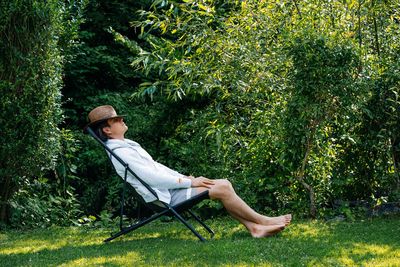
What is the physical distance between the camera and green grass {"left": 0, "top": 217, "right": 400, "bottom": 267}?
16.2 feet

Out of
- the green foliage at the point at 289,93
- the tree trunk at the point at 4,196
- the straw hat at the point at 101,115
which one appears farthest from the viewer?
the tree trunk at the point at 4,196

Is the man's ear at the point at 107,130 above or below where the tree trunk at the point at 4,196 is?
above

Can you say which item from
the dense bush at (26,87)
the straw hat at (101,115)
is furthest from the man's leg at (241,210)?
the dense bush at (26,87)

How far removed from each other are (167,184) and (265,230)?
0.89 m

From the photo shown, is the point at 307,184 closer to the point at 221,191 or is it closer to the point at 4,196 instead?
the point at 221,191

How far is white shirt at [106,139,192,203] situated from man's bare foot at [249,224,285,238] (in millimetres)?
671

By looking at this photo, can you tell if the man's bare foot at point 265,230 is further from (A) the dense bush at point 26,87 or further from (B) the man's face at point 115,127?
(A) the dense bush at point 26,87

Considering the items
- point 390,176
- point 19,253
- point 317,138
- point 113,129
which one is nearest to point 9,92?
point 113,129

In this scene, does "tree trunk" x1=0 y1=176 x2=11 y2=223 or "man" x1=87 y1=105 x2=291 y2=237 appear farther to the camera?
"tree trunk" x1=0 y1=176 x2=11 y2=223

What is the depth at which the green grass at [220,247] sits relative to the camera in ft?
16.2

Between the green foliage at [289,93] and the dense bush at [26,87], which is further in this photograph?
the dense bush at [26,87]

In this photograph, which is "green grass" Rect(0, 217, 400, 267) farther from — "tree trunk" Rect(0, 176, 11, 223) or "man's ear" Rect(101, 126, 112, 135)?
"man's ear" Rect(101, 126, 112, 135)

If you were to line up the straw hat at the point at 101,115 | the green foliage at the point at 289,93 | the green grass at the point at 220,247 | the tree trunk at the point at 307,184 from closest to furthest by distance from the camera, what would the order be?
1. the green grass at the point at 220,247
2. the straw hat at the point at 101,115
3. the green foliage at the point at 289,93
4. the tree trunk at the point at 307,184

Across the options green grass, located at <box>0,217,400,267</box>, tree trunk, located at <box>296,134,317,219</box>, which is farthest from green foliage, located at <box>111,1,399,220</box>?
green grass, located at <box>0,217,400,267</box>
